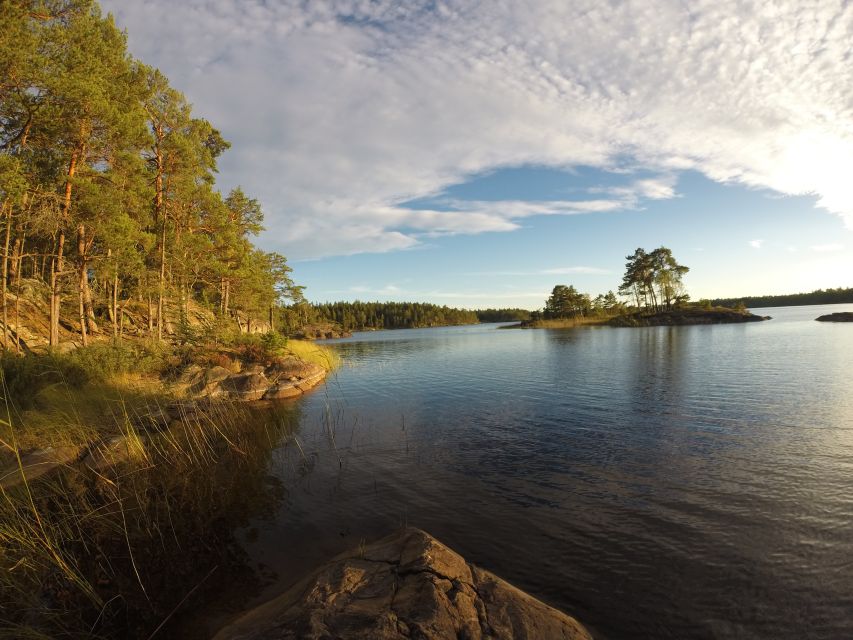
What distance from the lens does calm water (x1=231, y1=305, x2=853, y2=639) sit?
19.9 ft

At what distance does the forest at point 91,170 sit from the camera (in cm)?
1722

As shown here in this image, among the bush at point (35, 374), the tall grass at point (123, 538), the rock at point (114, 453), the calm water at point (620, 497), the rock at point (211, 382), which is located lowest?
the calm water at point (620, 497)

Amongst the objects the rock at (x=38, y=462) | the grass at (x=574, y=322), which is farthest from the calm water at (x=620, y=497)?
the grass at (x=574, y=322)

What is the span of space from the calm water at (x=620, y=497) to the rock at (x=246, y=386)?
4.82 meters

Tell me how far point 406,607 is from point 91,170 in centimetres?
2739

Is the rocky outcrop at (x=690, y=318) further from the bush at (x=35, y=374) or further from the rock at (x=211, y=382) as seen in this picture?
the bush at (x=35, y=374)

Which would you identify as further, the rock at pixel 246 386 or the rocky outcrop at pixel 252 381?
the rock at pixel 246 386

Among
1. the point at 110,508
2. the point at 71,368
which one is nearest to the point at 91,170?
the point at 71,368

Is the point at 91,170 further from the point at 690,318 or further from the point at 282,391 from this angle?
the point at 690,318

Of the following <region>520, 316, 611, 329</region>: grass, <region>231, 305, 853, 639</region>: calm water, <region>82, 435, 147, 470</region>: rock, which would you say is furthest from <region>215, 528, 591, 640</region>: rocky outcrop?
<region>520, 316, 611, 329</region>: grass

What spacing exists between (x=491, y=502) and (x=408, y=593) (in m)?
5.17

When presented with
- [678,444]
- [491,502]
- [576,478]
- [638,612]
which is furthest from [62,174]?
[678,444]

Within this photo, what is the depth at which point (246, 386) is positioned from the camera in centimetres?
2375

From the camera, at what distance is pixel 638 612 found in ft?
19.0
